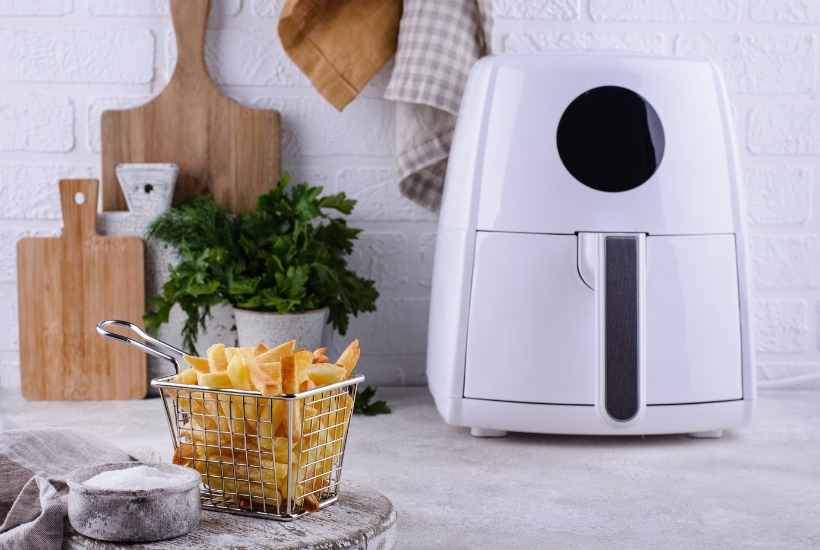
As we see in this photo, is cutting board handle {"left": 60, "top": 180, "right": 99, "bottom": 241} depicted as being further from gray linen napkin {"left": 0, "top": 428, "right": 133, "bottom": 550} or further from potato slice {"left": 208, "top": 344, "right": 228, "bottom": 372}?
potato slice {"left": 208, "top": 344, "right": 228, "bottom": 372}

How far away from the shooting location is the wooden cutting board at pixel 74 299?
49.1 inches

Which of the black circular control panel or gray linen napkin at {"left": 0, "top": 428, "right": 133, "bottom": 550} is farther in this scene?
the black circular control panel

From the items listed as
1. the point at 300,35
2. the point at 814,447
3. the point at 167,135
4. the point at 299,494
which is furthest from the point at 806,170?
the point at 299,494

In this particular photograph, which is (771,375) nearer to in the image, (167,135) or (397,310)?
(397,310)

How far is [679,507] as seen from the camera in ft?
2.75

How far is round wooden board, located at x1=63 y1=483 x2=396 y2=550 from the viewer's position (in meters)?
0.54

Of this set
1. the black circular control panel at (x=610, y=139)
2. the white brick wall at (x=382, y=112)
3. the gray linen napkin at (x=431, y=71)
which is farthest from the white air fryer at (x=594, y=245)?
the white brick wall at (x=382, y=112)

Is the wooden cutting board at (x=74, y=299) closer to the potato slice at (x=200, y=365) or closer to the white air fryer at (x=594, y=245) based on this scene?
the white air fryer at (x=594, y=245)

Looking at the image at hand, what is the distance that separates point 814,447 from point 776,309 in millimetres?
374

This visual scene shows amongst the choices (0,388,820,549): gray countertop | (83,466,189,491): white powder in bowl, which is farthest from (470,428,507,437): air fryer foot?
(83,466,189,491): white powder in bowl

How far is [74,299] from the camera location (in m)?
1.25

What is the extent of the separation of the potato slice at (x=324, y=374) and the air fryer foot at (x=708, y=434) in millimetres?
601

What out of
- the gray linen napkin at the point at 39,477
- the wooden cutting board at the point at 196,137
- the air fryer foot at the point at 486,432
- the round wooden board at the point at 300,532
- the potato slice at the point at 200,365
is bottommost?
the air fryer foot at the point at 486,432

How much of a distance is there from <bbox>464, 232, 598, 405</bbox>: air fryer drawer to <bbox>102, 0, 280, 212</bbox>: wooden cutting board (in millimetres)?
424
